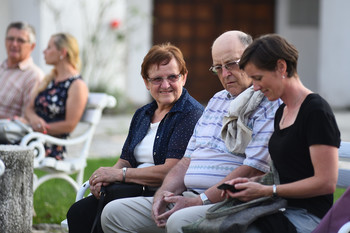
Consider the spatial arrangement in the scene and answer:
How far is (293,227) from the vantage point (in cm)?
332

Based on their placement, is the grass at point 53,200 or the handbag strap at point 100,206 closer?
the handbag strap at point 100,206

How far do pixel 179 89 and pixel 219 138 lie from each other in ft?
1.66

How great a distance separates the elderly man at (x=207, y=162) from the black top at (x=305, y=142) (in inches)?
11.8

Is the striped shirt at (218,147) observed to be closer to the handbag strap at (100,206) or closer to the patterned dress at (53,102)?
the handbag strap at (100,206)

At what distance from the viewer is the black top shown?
321 cm

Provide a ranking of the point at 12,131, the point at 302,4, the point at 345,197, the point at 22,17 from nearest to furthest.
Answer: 1. the point at 345,197
2. the point at 12,131
3. the point at 22,17
4. the point at 302,4

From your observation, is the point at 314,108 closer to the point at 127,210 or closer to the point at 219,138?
the point at 219,138

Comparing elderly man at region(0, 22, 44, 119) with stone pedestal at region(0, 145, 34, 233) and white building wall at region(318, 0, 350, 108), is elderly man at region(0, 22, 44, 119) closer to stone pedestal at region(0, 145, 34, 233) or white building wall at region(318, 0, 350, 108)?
stone pedestal at region(0, 145, 34, 233)

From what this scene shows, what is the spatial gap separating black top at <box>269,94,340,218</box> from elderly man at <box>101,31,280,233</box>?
0.30 meters

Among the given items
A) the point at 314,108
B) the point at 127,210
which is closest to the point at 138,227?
the point at 127,210

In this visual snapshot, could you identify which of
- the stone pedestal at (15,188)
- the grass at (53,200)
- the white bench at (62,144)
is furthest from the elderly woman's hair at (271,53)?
the grass at (53,200)

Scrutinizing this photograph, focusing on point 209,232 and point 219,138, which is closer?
point 209,232

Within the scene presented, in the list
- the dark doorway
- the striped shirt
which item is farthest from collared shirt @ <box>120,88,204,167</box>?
the dark doorway

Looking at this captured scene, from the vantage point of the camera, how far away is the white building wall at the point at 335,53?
16.6 m
